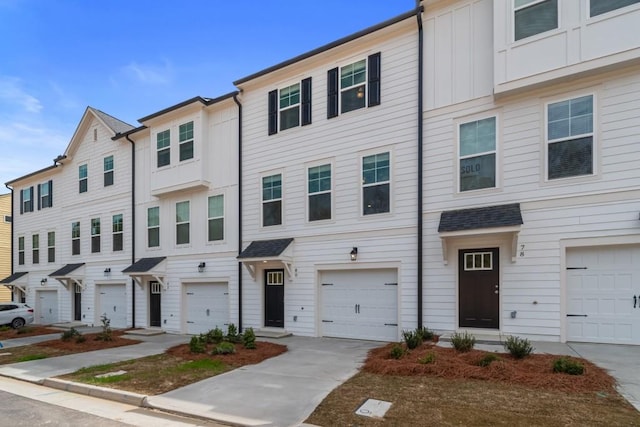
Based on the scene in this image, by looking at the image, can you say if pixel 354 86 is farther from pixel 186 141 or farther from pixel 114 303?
pixel 114 303

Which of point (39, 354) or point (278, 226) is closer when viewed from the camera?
point (39, 354)

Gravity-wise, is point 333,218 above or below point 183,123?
below

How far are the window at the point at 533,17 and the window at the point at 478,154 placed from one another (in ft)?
6.43

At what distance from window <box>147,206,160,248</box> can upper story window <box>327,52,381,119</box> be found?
27.6ft

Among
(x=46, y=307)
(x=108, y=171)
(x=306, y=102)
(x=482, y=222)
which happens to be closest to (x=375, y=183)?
(x=482, y=222)

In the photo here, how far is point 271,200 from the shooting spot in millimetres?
13180

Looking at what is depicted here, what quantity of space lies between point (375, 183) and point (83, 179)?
1532cm

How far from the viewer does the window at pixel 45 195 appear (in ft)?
70.5

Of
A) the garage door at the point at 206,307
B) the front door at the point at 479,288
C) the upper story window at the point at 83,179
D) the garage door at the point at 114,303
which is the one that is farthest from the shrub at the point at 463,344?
the upper story window at the point at 83,179

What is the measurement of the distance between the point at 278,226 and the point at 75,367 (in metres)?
6.39

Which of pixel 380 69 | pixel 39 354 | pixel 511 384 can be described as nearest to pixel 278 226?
pixel 380 69

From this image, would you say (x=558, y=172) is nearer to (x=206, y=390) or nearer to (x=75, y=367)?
(x=206, y=390)

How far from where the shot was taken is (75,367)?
9.20 metres

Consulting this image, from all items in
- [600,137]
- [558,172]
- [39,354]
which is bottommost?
[39,354]
